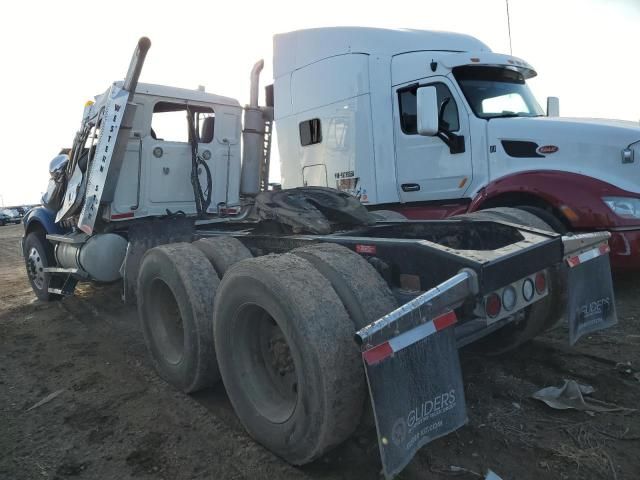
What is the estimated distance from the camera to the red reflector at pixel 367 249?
10.1 ft

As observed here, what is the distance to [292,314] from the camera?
244cm

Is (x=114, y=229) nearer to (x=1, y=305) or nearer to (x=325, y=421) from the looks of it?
(x=1, y=305)

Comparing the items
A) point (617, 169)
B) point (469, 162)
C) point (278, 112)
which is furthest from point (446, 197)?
point (278, 112)

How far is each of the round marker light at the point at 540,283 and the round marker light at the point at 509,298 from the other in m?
0.29

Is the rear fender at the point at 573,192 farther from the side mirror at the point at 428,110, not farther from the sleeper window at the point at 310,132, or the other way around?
the sleeper window at the point at 310,132

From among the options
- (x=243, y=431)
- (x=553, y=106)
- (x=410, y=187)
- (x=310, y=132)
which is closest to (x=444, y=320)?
(x=243, y=431)

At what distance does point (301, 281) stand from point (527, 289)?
4.07 ft

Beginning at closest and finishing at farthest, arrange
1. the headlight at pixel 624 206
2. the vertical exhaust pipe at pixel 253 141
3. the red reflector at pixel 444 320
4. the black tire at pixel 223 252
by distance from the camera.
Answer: the red reflector at pixel 444 320, the black tire at pixel 223 252, the headlight at pixel 624 206, the vertical exhaust pipe at pixel 253 141

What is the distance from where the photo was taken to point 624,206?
4969 mm

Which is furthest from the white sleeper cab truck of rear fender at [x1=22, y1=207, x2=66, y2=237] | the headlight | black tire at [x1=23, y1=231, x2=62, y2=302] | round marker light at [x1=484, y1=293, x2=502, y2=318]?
black tire at [x1=23, y1=231, x2=62, y2=302]

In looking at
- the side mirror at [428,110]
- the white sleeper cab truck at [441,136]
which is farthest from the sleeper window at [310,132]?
the side mirror at [428,110]

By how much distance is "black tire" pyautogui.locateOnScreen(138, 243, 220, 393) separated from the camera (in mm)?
3459

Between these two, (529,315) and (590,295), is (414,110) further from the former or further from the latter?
(590,295)

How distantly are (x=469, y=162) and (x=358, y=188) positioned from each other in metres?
1.52
